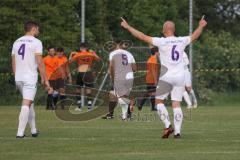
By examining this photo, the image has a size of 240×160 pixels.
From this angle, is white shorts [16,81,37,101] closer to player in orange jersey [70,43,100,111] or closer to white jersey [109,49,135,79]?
white jersey [109,49,135,79]

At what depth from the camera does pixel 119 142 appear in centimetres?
1555

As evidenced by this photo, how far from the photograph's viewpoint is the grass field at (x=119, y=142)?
519 inches

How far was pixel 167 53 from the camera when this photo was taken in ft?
54.3

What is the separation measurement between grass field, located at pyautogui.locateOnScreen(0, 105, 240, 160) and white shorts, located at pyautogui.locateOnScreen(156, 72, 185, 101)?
2.57 feet

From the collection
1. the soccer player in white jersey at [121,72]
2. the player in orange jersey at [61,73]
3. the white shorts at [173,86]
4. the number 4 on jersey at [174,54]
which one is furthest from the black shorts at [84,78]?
the number 4 on jersey at [174,54]

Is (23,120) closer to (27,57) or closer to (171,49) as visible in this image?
(27,57)

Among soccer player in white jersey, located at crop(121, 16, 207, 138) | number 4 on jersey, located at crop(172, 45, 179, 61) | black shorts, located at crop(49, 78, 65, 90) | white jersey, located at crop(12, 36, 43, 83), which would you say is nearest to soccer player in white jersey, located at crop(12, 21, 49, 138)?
white jersey, located at crop(12, 36, 43, 83)

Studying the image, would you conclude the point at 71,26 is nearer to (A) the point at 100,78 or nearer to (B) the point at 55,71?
(A) the point at 100,78

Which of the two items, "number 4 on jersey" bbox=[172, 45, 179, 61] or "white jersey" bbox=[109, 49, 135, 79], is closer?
"number 4 on jersey" bbox=[172, 45, 179, 61]

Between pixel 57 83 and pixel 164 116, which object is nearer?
pixel 164 116

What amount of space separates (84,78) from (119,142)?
14343 mm

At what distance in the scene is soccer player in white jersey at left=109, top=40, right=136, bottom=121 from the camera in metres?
23.5

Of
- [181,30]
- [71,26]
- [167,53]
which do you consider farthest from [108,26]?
[167,53]

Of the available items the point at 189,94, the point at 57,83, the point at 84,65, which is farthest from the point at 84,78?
the point at 189,94
